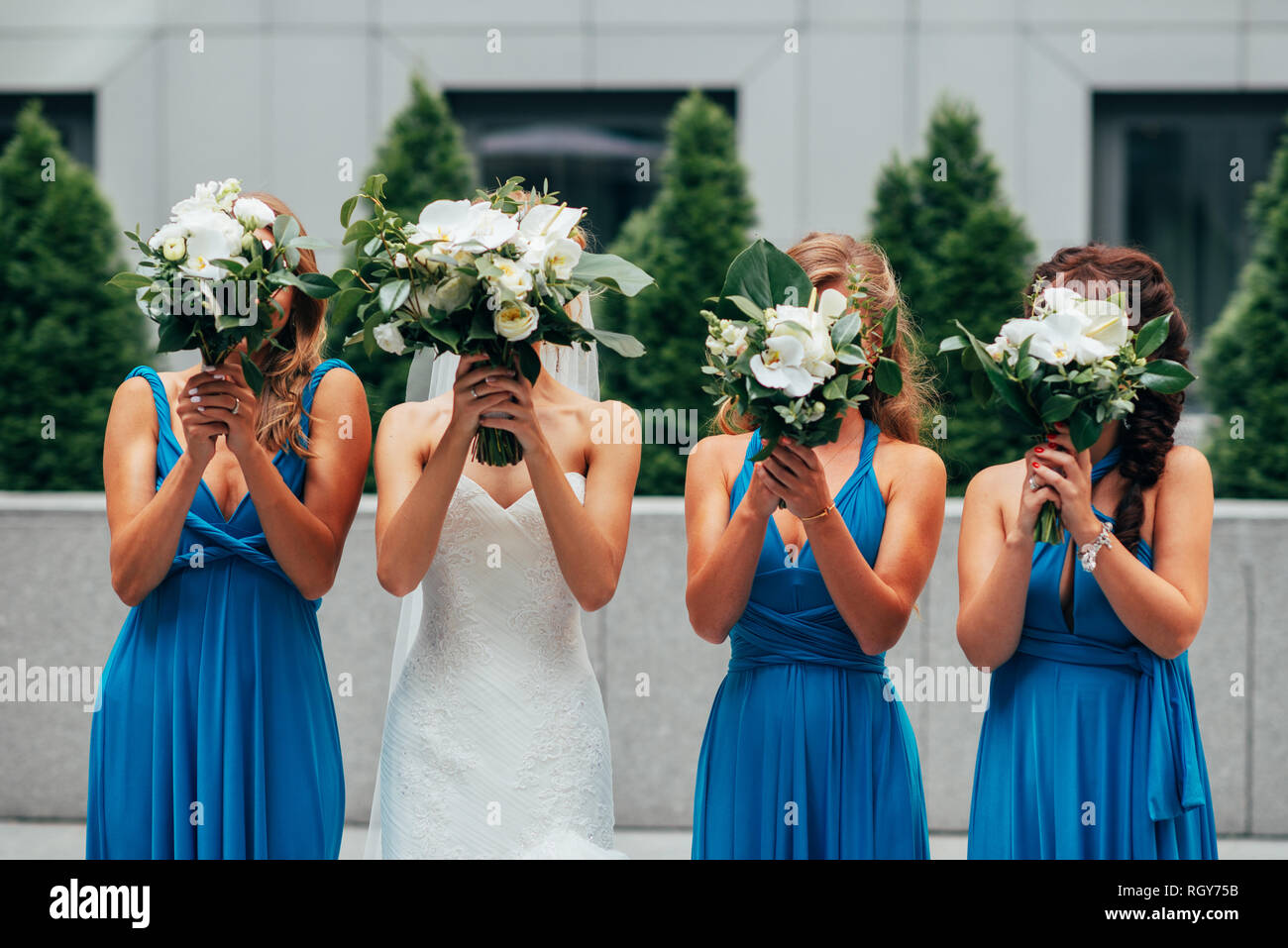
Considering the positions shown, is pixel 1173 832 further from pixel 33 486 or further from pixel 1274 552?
pixel 33 486

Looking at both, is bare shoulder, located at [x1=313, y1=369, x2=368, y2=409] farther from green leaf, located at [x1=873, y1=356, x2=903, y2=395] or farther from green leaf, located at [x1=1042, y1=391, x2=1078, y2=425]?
green leaf, located at [x1=1042, y1=391, x2=1078, y2=425]

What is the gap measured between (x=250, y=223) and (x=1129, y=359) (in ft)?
6.68

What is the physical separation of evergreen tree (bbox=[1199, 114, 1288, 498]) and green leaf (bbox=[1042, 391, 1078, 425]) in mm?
5349

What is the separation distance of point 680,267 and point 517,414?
4.92 metres

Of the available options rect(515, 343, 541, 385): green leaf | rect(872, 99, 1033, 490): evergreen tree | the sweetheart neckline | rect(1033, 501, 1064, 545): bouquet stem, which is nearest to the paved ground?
rect(872, 99, 1033, 490): evergreen tree

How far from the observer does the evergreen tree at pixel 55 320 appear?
7.83 meters

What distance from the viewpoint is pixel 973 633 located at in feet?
9.84

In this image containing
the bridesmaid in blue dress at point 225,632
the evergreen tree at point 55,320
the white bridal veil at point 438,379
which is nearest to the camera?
the bridesmaid in blue dress at point 225,632

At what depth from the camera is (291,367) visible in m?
3.35

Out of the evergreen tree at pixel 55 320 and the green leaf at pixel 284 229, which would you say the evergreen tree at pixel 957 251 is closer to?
the green leaf at pixel 284 229

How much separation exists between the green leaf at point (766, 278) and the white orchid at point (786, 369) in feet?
0.60

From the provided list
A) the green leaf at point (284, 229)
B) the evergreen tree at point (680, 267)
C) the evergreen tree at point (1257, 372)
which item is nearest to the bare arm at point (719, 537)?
the green leaf at point (284, 229)
